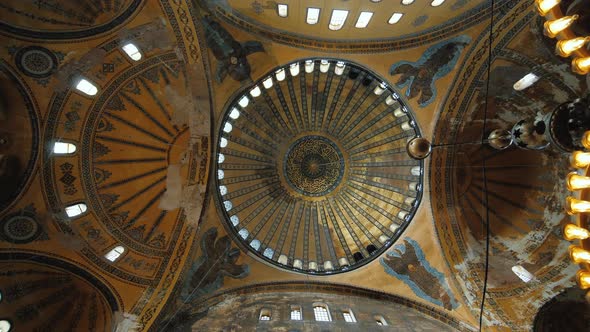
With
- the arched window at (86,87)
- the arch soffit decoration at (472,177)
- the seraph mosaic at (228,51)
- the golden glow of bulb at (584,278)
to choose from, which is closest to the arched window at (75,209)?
the arched window at (86,87)

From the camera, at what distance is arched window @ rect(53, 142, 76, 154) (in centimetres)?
893

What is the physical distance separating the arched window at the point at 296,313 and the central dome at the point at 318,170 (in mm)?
1870

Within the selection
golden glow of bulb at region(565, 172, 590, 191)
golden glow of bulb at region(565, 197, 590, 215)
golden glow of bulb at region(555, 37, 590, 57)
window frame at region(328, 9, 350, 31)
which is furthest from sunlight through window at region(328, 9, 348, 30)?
golden glow of bulb at region(565, 197, 590, 215)

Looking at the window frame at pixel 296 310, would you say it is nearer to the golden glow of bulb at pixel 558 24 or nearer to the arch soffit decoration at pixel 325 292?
the arch soffit decoration at pixel 325 292

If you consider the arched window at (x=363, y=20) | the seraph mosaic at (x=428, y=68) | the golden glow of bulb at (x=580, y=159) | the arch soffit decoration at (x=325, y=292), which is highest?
the arched window at (x=363, y=20)

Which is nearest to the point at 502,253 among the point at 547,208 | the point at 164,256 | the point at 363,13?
the point at 547,208

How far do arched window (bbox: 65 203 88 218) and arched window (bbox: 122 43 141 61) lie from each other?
4.93 metres

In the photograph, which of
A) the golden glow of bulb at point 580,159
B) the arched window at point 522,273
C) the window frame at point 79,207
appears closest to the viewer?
the golden glow of bulb at point 580,159

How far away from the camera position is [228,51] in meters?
10.5

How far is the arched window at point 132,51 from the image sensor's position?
891cm

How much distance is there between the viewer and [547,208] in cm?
1112

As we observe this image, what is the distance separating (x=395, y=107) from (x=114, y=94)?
10743 mm

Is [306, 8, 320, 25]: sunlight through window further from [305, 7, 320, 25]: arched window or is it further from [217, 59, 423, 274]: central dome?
[217, 59, 423, 274]: central dome

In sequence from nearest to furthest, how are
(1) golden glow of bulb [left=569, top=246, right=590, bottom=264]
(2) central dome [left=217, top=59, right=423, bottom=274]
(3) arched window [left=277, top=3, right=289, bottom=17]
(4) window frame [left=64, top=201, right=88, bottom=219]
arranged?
(1) golden glow of bulb [left=569, top=246, right=590, bottom=264]
(4) window frame [left=64, top=201, right=88, bottom=219]
(3) arched window [left=277, top=3, right=289, bottom=17]
(2) central dome [left=217, top=59, right=423, bottom=274]
